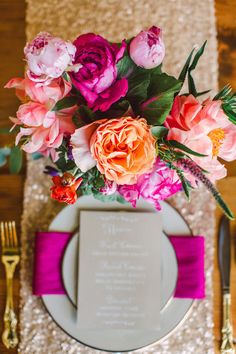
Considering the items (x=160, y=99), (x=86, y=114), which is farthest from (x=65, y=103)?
(x=160, y=99)

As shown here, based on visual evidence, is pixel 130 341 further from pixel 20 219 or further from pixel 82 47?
pixel 82 47

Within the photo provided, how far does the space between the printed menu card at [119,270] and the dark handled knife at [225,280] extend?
143mm

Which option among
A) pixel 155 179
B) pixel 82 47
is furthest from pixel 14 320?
pixel 82 47

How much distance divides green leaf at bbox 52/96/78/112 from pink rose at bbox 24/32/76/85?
77 mm

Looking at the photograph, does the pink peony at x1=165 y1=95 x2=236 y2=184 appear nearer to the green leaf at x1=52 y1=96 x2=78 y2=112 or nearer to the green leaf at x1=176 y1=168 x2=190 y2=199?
the green leaf at x1=176 y1=168 x2=190 y2=199

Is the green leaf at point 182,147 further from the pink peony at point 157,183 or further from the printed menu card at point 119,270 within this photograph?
the printed menu card at point 119,270

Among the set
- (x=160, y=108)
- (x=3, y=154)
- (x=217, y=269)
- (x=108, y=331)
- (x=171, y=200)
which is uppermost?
(x=160, y=108)

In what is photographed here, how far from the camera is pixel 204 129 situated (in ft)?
2.13

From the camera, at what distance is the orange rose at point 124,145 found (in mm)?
638

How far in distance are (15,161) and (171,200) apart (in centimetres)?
36

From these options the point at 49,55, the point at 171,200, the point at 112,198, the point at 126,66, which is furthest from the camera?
the point at 171,200

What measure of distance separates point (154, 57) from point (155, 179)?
18cm

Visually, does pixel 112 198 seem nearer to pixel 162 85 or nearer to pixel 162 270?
pixel 162 270

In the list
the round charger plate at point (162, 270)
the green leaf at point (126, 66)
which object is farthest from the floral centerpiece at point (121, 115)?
the round charger plate at point (162, 270)
